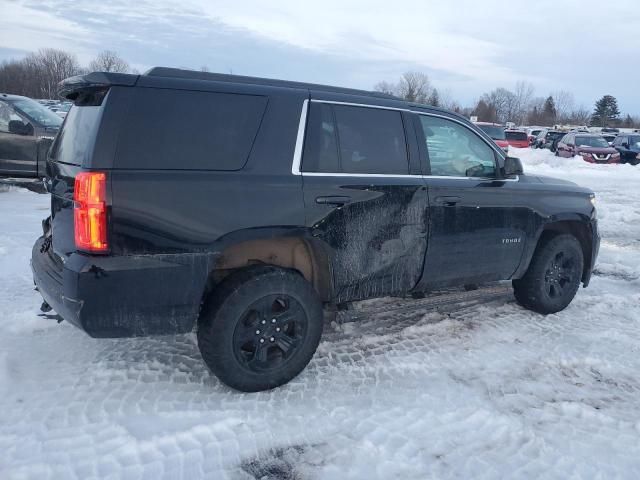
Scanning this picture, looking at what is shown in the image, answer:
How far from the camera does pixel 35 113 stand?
10.1 meters

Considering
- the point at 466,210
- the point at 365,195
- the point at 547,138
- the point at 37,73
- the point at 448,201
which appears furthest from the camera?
the point at 37,73

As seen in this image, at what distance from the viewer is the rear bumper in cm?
303

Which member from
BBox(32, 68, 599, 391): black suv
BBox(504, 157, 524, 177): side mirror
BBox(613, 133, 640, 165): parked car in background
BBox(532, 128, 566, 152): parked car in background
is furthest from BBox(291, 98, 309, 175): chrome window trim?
BBox(532, 128, 566, 152): parked car in background

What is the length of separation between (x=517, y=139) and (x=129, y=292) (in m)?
29.4

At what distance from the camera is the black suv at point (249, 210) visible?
10.1 ft

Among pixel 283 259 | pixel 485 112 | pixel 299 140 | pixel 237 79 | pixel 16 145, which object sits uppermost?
pixel 485 112

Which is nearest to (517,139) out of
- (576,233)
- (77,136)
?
(576,233)

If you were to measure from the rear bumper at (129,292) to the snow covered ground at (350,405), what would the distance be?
54 centimetres

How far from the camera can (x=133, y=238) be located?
3059 millimetres

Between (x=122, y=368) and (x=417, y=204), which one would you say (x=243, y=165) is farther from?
(x=122, y=368)

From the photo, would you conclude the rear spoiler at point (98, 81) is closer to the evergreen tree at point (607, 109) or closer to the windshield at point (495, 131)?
the windshield at point (495, 131)

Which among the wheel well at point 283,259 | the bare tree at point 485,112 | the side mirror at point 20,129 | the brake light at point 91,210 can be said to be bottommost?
the wheel well at point 283,259

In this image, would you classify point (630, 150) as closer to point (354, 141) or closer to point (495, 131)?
point (495, 131)

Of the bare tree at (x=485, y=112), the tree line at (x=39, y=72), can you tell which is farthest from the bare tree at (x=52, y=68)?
the bare tree at (x=485, y=112)
